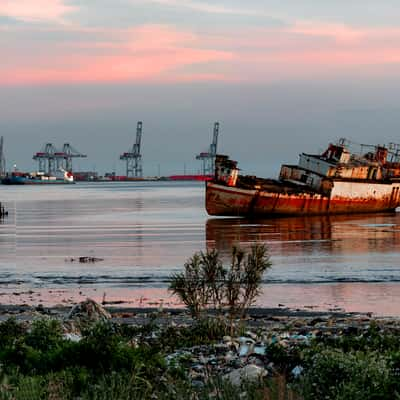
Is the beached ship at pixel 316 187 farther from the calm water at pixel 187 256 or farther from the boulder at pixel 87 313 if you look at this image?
the boulder at pixel 87 313

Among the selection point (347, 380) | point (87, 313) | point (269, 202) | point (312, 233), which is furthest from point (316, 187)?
point (347, 380)

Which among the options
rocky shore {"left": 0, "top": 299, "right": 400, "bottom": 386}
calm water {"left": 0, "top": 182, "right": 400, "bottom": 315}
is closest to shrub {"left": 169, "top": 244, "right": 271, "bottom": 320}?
rocky shore {"left": 0, "top": 299, "right": 400, "bottom": 386}

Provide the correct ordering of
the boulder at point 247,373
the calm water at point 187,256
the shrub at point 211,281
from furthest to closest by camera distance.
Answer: the calm water at point 187,256, the shrub at point 211,281, the boulder at point 247,373

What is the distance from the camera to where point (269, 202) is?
54.0m

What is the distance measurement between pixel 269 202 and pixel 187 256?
24829 mm

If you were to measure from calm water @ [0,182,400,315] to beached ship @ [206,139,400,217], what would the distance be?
3.97ft

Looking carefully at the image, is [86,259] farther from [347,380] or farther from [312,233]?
[347,380]

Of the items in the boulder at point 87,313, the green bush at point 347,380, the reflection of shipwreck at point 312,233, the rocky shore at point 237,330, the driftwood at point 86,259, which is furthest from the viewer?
the reflection of shipwreck at point 312,233

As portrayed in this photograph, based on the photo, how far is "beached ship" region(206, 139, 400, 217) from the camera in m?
54.1

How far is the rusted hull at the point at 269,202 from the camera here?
2121 inches

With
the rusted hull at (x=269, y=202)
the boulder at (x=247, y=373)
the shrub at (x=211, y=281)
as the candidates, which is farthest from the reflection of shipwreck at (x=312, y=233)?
the boulder at (x=247, y=373)

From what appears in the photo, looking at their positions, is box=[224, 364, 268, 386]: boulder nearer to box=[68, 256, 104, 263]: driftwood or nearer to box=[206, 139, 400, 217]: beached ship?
box=[68, 256, 104, 263]: driftwood

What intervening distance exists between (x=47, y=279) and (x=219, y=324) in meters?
12.2

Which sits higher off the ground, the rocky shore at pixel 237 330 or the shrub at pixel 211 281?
the shrub at pixel 211 281
